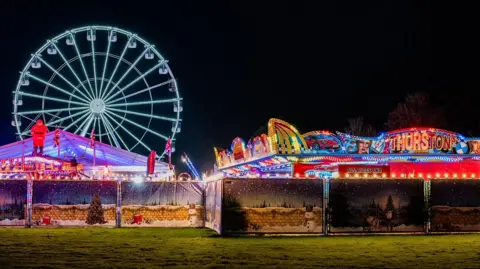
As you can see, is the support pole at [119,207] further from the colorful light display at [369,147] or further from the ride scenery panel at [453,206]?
the ride scenery panel at [453,206]

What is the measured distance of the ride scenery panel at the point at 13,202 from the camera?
1969cm

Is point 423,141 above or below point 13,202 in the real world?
above

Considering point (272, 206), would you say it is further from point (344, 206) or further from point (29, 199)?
point (29, 199)

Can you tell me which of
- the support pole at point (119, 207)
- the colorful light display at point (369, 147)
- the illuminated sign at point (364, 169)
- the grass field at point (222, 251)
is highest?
the colorful light display at point (369, 147)

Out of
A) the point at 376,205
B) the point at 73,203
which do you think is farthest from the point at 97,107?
the point at 376,205

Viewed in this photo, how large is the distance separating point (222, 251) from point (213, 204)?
17.8 feet

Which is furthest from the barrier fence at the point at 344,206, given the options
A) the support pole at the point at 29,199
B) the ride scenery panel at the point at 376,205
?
the support pole at the point at 29,199

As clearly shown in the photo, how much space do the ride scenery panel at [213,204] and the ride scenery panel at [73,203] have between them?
104 inches

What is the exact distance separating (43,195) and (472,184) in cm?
1143

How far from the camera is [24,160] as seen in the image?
967 inches

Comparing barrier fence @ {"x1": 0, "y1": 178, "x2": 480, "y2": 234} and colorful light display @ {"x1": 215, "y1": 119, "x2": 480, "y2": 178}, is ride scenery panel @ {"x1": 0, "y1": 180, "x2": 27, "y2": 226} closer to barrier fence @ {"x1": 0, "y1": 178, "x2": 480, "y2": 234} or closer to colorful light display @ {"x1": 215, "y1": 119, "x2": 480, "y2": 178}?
barrier fence @ {"x1": 0, "y1": 178, "x2": 480, "y2": 234}

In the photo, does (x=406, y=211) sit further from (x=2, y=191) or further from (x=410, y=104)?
(x=410, y=104)

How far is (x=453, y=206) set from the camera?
58.3 feet

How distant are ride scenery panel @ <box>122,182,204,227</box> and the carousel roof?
11730mm
